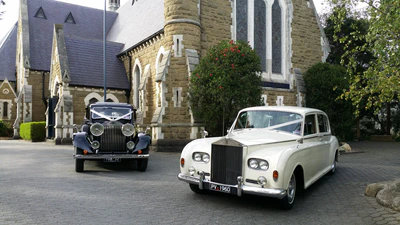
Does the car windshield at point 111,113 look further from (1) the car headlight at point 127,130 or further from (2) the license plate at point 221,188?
(2) the license plate at point 221,188

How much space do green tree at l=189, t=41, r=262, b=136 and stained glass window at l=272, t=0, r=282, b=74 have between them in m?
5.87

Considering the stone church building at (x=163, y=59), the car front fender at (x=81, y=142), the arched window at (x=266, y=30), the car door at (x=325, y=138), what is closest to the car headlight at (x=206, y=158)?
the car door at (x=325, y=138)


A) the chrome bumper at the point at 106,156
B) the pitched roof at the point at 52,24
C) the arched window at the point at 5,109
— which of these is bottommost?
the chrome bumper at the point at 106,156

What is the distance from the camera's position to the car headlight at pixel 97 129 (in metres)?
8.60

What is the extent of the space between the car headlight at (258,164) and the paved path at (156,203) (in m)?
0.71

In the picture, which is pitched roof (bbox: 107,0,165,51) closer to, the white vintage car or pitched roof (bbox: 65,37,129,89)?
pitched roof (bbox: 65,37,129,89)

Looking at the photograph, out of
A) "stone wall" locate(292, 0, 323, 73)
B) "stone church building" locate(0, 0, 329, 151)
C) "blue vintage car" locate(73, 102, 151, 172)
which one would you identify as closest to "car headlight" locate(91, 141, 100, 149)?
"blue vintage car" locate(73, 102, 151, 172)

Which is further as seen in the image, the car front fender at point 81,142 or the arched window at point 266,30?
the arched window at point 266,30

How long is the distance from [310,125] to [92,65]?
1832cm

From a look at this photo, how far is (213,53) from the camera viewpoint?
14.0 m

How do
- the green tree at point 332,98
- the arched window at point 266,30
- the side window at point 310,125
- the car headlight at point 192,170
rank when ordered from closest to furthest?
the car headlight at point 192,170
the side window at point 310,125
the green tree at point 332,98
the arched window at point 266,30

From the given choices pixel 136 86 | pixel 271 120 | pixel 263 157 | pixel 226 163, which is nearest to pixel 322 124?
pixel 271 120

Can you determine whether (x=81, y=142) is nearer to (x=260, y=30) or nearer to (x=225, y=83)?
(x=225, y=83)

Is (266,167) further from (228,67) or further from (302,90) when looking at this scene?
(302,90)
